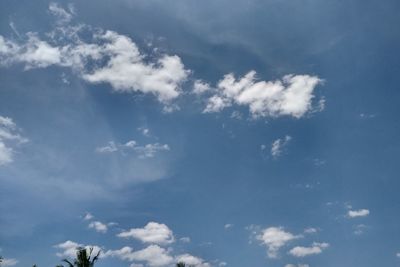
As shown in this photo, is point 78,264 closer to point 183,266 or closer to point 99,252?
point 99,252

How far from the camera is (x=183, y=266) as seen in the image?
49594 millimetres

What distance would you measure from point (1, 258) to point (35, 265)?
11.6m

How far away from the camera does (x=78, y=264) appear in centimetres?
3741

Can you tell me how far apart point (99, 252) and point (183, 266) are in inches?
587

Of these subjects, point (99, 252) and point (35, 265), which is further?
point (35, 265)

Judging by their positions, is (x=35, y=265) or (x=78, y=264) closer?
(x=78, y=264)

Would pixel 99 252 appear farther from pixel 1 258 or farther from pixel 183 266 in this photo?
pixel 183 266

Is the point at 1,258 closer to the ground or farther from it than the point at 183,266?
closer to the ground

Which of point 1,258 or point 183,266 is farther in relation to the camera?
point 183,266

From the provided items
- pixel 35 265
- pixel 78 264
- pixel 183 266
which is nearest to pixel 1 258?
pixel 78 264

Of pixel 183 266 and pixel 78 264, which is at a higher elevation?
pixel 183 266

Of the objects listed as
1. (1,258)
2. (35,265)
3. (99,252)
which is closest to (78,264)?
(99,252)

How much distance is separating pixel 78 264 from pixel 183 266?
15.0 meters

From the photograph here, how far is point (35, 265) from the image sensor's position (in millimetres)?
47031
